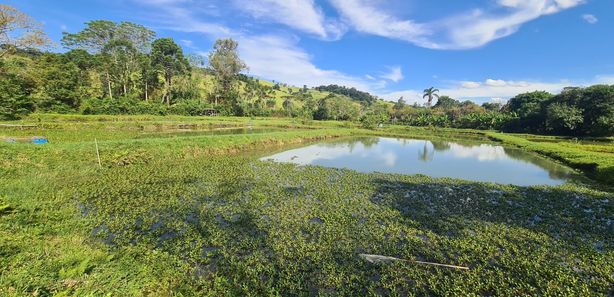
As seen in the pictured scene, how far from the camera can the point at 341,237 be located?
7.52 m

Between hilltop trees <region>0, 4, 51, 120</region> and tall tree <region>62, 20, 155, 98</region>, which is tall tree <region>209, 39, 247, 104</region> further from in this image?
hilltop trees <region>0, 4, 51, 120</region>

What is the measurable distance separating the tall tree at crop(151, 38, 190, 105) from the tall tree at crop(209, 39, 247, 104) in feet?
21.9

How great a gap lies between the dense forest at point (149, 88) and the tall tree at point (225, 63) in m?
0.23

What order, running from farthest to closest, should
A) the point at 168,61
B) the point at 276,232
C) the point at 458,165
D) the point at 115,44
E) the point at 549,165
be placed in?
1. the point at 168,61
2. the point at 115,44
3. the point at 549,165
4. the point at 458,165
5. the point at 276,232

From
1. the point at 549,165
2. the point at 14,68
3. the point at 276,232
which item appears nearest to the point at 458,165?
the point at 549,165

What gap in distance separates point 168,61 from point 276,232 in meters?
61.1

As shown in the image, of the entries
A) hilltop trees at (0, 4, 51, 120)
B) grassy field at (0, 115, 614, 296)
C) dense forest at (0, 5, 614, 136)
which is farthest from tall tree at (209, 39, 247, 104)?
grassy field at (0, 115, 614, 296)

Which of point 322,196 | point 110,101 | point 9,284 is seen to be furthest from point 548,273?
point 110,101

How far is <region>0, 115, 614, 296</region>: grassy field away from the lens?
211 inches

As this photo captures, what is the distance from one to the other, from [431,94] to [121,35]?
95.9 meters

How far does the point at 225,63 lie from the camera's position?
66.1 meters

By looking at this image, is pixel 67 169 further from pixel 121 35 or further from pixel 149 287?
pixel 121 35

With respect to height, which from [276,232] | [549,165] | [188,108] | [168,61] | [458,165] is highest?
[168,61]

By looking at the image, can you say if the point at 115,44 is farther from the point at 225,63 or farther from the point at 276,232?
the point at 276,232
